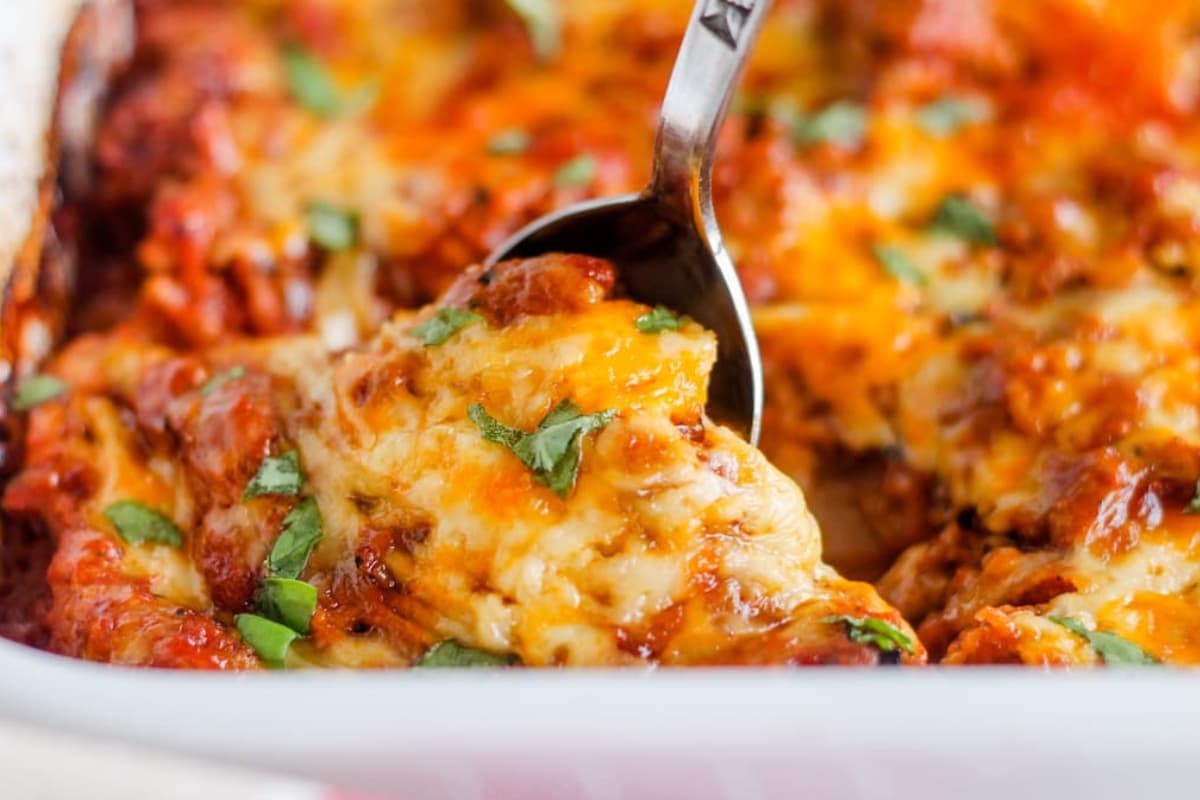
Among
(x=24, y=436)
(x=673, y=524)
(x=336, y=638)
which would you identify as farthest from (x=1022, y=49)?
(x=24, y=436)

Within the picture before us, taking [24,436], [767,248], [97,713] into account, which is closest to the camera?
[97,713]

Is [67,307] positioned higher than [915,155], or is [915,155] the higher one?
[915,155]

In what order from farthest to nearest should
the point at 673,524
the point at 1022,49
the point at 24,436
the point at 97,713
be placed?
the point at 1022,49 → the point at 24,436 → the point at 673,524 → the point at 97,713

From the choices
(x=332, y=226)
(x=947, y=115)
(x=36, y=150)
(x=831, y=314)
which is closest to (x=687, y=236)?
(x=831, y=314)

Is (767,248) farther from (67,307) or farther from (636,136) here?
(67,307)

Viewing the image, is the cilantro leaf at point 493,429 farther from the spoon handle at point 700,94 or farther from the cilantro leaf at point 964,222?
the cilantro leaf at point 964,222

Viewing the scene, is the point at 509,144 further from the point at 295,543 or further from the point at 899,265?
the point at 295,543

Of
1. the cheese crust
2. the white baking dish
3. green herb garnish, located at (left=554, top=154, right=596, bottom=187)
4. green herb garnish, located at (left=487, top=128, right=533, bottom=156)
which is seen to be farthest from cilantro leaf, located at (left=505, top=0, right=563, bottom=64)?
the white baking dish

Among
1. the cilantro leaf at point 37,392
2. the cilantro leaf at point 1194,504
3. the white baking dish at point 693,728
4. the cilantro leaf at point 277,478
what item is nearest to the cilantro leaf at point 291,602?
the cilantro leaf at point 277,478
